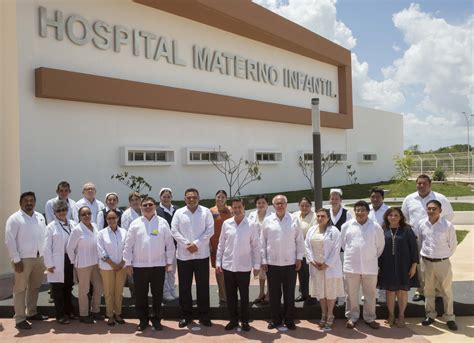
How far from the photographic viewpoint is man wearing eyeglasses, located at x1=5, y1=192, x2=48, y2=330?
5441 mm

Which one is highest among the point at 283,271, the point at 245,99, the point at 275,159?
the point at 245,99

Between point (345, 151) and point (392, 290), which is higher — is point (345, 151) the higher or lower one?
the higher one

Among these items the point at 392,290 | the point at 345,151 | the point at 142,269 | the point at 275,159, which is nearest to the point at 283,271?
the point at 392,290

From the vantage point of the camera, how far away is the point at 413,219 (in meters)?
5.82

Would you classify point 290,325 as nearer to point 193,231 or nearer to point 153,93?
point 193,231

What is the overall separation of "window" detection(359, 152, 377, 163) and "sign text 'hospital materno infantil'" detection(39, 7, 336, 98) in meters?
6.45

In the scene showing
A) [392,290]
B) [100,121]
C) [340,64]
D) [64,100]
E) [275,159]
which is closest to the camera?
[392,290]

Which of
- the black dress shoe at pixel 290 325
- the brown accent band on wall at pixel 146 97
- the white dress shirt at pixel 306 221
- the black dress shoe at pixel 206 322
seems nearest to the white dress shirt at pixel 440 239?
the white dress shirt at pixel 306 221

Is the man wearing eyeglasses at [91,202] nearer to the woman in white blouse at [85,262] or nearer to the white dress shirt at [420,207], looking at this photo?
the woman in white blouse at [85,262]

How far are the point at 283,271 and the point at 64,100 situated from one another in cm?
835

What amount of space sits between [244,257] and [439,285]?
2.41 m

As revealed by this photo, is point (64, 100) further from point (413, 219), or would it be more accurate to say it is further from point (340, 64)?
point (340, 64)

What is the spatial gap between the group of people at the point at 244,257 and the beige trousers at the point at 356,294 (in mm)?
12

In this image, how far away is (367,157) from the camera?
85.0 ft
